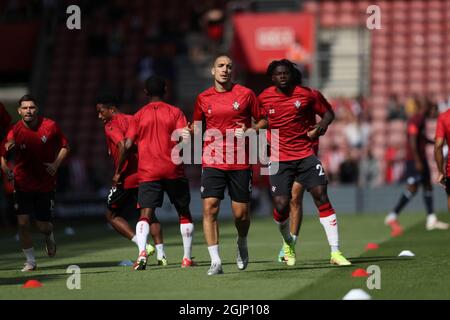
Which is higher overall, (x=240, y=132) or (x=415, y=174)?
(x=240, y=132)

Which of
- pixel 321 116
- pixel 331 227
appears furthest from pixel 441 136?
pixel 331 227

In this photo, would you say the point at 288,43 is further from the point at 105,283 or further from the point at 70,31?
the point at 105,283

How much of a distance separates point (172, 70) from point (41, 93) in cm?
471

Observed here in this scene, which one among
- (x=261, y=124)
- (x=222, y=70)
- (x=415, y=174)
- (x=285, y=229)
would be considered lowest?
(x=415, y=174)

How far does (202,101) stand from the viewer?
1361 cm

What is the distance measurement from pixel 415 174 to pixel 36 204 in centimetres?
903

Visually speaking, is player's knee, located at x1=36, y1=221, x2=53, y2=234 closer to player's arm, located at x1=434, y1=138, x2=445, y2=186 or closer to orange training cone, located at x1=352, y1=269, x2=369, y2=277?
orange training cone, located at x1=352, y1=269, x2=369, y2=277

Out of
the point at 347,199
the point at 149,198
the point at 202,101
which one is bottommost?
the point at 347,199

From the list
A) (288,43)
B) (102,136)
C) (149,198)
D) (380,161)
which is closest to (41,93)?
(102,136)

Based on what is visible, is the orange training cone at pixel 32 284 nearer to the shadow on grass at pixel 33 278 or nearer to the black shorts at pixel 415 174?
the shadow on grass at pixel 33 278

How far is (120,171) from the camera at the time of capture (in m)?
15.2

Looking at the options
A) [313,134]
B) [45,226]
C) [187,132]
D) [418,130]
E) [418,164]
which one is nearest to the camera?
[187,132]

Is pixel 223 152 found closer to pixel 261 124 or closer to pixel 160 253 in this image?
pixel 261 124

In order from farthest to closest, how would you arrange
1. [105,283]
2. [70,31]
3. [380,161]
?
[70,31] < [380,161] < [105,283]
